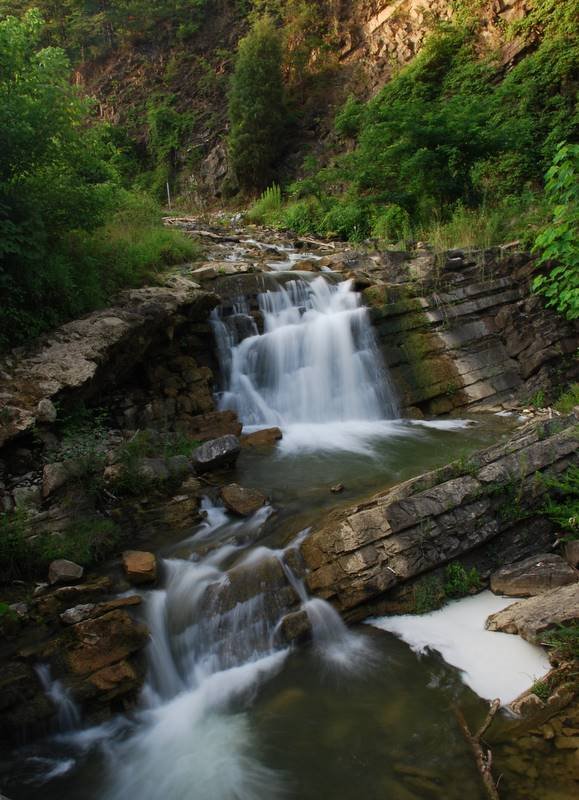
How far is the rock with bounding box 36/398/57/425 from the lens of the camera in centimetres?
554

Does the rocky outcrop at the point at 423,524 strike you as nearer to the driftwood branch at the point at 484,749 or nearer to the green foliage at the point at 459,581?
the green foliage at the point at 459,581

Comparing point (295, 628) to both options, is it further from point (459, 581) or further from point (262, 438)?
point (262, 438)

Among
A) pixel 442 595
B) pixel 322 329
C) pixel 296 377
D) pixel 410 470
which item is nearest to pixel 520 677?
pixel 442 595

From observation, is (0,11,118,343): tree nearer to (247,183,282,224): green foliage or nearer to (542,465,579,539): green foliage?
(542,465,579,539): green foliage

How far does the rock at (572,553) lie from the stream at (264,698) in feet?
3.64

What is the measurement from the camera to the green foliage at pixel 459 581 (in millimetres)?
4504

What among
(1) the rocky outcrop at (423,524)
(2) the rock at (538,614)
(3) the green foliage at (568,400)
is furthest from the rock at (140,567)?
(3) the green foliage at (568,400)

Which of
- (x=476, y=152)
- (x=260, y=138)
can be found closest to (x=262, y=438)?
(x=476, y=152)

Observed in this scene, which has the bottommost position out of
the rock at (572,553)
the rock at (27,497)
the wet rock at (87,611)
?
the rock at (572,553)

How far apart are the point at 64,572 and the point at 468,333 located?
8.07 metres

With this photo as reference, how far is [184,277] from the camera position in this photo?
9.27 meters

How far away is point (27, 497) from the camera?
16.9 ft

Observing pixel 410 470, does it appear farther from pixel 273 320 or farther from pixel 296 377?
pixel 273 320

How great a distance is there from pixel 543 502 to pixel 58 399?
546cm
